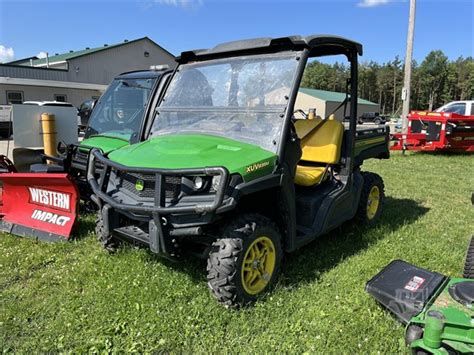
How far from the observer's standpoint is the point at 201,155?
3094 millimetres

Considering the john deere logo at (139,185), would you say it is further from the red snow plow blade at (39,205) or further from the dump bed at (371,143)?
the dump bed at (371,143)

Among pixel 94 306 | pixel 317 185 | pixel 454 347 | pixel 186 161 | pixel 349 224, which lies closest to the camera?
pixel 454 347

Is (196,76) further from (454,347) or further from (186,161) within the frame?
(454,347)

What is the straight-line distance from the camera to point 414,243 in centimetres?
456

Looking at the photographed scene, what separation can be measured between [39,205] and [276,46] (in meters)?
3.41

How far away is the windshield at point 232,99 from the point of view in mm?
3402

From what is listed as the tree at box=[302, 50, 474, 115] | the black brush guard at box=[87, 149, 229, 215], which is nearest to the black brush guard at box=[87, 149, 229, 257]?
the black brush guard at box=[87, 149, 229, 215]

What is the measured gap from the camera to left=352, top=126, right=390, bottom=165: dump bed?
15.8ft

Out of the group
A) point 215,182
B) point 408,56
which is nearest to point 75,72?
point 408,56

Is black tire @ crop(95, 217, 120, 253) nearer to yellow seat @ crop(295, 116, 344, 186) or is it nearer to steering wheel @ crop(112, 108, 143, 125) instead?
yellow seat @ crop(295, 116, 344, 186)

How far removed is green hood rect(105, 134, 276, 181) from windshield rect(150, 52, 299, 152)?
0.51 feet

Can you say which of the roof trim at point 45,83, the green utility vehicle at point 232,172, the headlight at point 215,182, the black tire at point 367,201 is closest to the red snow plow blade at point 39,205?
the green utility vehicle at point 232,172

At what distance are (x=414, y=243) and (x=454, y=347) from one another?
2.50 metres

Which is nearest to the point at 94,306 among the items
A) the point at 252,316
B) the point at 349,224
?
the point at 252,316
